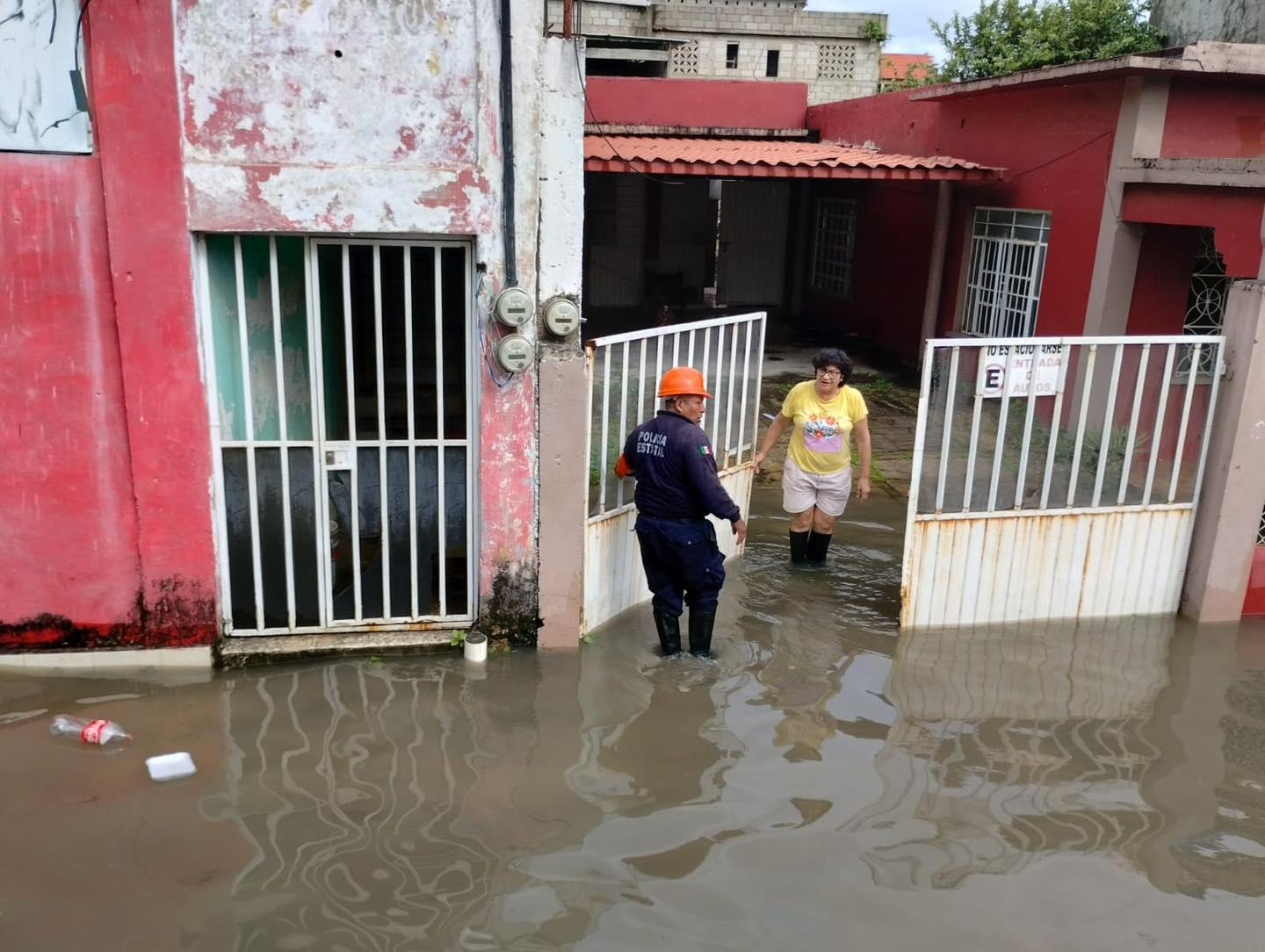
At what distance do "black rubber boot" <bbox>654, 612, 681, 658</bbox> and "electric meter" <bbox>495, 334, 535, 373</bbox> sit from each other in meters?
1.61

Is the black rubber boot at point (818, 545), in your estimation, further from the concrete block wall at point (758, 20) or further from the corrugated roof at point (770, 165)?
the concrete block wall at point (758, 20)

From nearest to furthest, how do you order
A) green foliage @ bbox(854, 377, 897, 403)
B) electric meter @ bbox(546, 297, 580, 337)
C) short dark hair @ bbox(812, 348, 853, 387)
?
1. electric meter @ bbox(546, 297, 580, 337)
2. short dark hair @ bbox(812, 348, 853, 387)
3. green foliage @ bbox(854, 377, 897, 403)

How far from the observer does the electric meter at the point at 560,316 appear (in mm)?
5219

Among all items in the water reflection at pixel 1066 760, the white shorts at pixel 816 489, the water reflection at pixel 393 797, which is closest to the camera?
the water reflection at pixel 393 797

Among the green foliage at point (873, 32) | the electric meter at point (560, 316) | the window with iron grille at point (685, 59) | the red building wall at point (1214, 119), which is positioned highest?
the green foliage at point (873, 32)

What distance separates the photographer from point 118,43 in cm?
457

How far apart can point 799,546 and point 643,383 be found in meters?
2.01

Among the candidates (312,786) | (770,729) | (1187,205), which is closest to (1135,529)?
(770,729)

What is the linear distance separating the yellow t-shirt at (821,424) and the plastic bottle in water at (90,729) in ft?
14.2

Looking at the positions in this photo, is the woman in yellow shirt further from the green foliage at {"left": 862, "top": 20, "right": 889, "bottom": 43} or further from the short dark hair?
the green foliage at {"left": 862, "top": 20, "right": 889, "bottom": 43}

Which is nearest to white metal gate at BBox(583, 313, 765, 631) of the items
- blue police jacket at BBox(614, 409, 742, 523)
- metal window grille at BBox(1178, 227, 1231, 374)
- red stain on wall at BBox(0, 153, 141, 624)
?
blue police jacket at BBox(614, 409, 742, 523)

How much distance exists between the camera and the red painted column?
181 inches

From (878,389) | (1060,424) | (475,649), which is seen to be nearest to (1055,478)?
(1060,424)

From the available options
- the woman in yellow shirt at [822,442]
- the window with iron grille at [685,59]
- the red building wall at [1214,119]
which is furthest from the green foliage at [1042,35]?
the woman in yellow shirt at [822,442]
